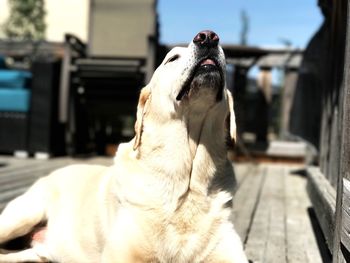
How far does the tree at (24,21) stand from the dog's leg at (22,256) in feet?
38.1

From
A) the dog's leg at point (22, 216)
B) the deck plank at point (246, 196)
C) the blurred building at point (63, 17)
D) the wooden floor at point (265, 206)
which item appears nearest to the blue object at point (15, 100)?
the wooden floor at point (265, 206)

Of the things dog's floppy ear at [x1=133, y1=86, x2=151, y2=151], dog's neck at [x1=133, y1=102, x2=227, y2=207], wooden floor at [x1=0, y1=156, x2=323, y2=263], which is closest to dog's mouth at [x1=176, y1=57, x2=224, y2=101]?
dog's neck at [x1=133, y1=102, x2=227, y2=207]

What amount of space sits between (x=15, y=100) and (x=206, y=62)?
436 cm

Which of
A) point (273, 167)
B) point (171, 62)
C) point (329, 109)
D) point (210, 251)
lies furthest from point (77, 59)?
point (210, 251)

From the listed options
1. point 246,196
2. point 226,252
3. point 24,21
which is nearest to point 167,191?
point 226,252

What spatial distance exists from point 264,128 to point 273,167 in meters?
1.05

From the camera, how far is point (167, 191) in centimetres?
197

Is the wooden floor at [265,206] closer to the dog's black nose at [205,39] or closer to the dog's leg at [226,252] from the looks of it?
the dog's leg at [226,252]

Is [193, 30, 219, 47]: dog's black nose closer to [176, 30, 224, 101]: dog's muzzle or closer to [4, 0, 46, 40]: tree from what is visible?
[176, 30, 224, 101]: dog's muzzle

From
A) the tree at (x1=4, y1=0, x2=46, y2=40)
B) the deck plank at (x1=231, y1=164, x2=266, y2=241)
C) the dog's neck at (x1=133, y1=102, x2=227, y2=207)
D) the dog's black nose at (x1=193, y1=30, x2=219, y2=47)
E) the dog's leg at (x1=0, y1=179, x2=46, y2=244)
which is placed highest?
the tree at (x1=4, y1=0, x2=46, y2=40)

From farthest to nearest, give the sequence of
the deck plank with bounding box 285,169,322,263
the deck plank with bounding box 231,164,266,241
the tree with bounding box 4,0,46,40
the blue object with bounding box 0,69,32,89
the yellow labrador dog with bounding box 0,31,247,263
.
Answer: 1. the tree with bounding box 4,0,46,40
2. the blue object with bounding box 0,69,32,89
3. the deck plank with bounding box 231,164,266,241
4. the deck plank with bounding box 285,169,322,263
5. the yellow labrador dog with bounding box 0,31,247,263

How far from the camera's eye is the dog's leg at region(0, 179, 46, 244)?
2295mm

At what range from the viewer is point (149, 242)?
6.21 feet

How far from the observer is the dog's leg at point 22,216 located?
2.29m
